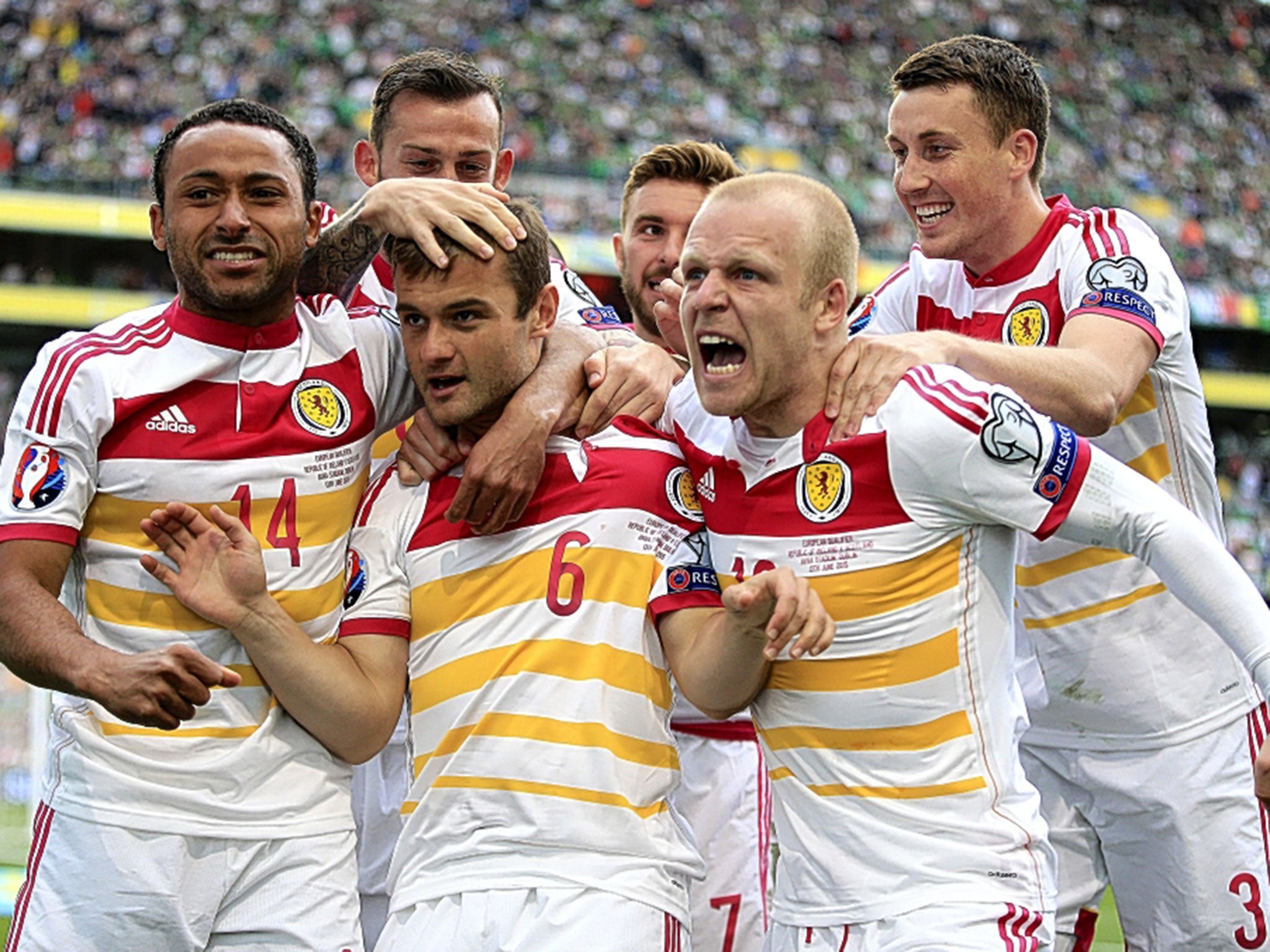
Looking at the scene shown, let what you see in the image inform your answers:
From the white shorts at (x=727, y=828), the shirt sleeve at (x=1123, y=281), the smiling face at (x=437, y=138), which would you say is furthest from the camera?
the smiling face at (x=437, y=138)

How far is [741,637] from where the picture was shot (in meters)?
2.78

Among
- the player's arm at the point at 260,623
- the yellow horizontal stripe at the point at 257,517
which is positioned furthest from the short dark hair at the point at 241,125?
the player's arm at the point at 260,623

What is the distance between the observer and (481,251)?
3148 millimetres

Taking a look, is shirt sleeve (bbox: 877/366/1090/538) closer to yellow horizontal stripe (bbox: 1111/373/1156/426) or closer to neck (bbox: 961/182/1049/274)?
yellow horizontal stripe (bbox: 1111/373/1156/426)

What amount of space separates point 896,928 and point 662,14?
20.2 metres

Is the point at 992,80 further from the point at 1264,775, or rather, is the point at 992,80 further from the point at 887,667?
the point at 1264,775

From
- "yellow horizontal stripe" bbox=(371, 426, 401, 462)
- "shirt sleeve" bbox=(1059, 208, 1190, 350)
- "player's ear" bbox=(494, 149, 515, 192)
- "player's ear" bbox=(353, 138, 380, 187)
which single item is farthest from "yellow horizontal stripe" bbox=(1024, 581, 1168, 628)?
"player's ear" bbox=(353, 138, 380, 187)

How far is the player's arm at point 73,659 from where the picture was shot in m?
2.75

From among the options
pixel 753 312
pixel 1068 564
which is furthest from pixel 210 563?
pixel 1068 564

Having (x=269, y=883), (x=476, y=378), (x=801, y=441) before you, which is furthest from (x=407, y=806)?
(x=801, y=441)

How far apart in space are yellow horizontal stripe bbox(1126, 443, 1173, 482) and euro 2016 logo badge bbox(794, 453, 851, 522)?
1174mm

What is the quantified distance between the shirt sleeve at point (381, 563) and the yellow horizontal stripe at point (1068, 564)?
1497mm

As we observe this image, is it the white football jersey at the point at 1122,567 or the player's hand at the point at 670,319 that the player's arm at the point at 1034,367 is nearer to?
the white football jersey at the point at 1122,567

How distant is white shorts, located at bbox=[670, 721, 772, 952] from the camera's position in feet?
12.9
